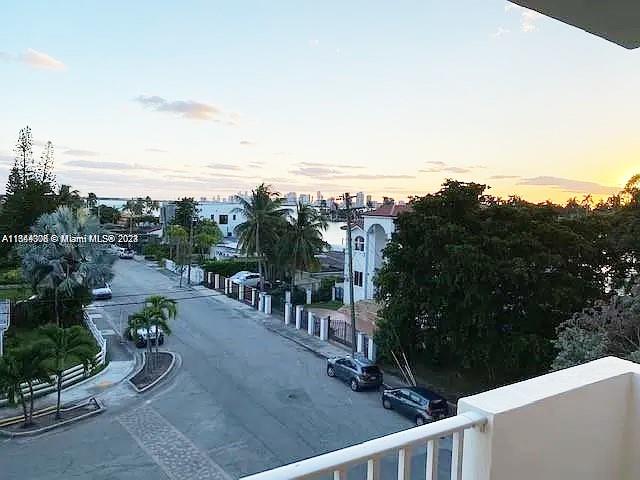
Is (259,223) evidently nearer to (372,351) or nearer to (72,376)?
(372,351)

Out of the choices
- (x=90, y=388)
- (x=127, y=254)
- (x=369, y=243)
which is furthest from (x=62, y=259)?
(x=127, y=254)

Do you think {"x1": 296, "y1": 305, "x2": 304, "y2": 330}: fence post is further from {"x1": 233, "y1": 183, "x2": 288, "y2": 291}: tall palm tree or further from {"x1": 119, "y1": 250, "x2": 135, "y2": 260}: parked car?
{"x1": 119, "y1": 250, "x2": 135, "y2": 260}: parked car

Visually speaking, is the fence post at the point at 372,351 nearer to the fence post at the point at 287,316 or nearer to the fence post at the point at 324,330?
the fence post at the point at 324,330

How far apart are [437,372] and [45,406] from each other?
25.6 feet

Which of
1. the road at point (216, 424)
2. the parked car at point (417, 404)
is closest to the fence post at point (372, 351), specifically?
the road at point (216, 424)

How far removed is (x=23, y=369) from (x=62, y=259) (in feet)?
19.2

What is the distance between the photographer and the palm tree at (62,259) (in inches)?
505

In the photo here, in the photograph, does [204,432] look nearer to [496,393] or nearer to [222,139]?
[496,393]

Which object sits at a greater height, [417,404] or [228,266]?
[228,266]

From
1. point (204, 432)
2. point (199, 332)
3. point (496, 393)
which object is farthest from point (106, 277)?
point (496, 393)

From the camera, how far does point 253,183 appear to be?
19.8 m

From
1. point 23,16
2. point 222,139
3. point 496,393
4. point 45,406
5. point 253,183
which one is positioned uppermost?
point 23,16

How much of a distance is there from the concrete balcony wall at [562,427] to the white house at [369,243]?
13.2 m

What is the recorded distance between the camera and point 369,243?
631 inches
